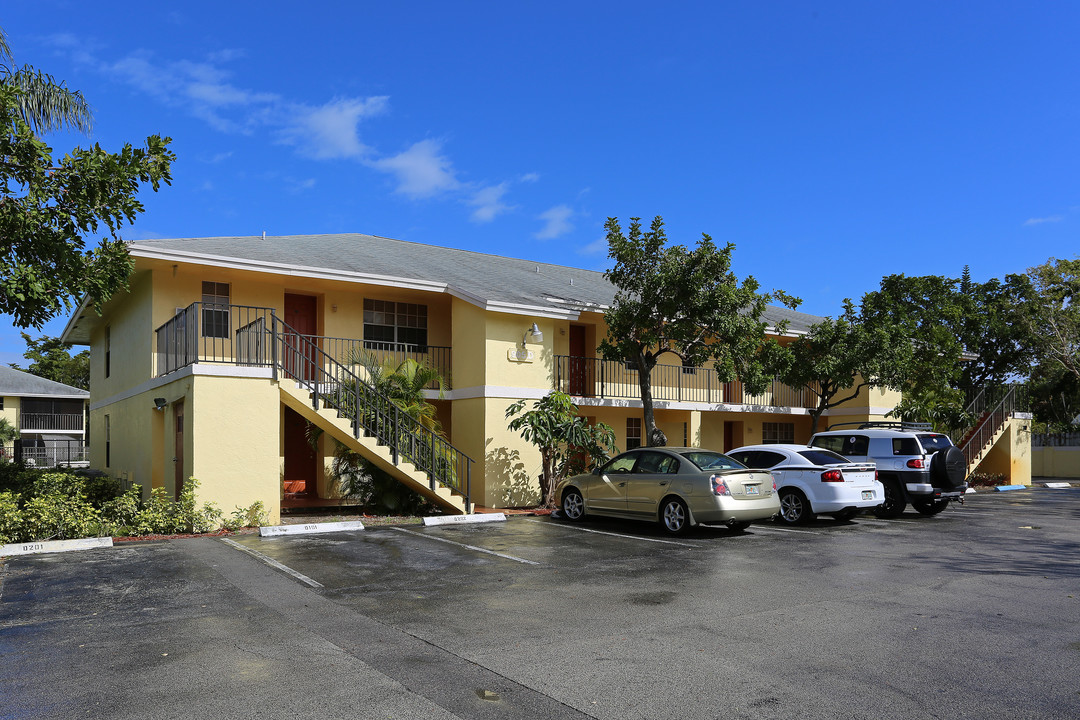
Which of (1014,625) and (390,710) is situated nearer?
(390,710)

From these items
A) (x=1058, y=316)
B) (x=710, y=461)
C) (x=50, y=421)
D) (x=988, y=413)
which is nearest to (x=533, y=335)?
(x=710, y=461)

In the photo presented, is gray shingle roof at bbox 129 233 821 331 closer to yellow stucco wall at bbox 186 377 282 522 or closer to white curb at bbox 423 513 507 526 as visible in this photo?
yellow stucco wall at bbox 186 377 282 522

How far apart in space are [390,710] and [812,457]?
40.3ft

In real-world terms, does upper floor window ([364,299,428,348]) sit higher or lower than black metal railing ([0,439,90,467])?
higher

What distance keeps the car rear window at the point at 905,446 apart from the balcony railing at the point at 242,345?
10279mm

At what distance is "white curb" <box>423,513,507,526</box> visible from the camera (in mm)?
15227

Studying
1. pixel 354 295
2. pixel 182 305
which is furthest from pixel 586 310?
pixel 182 305

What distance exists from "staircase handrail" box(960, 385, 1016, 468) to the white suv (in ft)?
37.8

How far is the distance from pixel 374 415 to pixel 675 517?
6.36 metres

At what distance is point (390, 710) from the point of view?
5078 millimetres

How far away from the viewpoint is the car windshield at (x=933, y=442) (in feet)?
55.4

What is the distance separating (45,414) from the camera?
43.0m

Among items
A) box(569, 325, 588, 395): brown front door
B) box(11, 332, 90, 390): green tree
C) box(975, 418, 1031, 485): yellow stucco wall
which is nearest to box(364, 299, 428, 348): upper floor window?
box(569, 325, 588, 395): brown front door

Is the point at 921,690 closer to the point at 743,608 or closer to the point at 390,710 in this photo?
the point at 743,608
